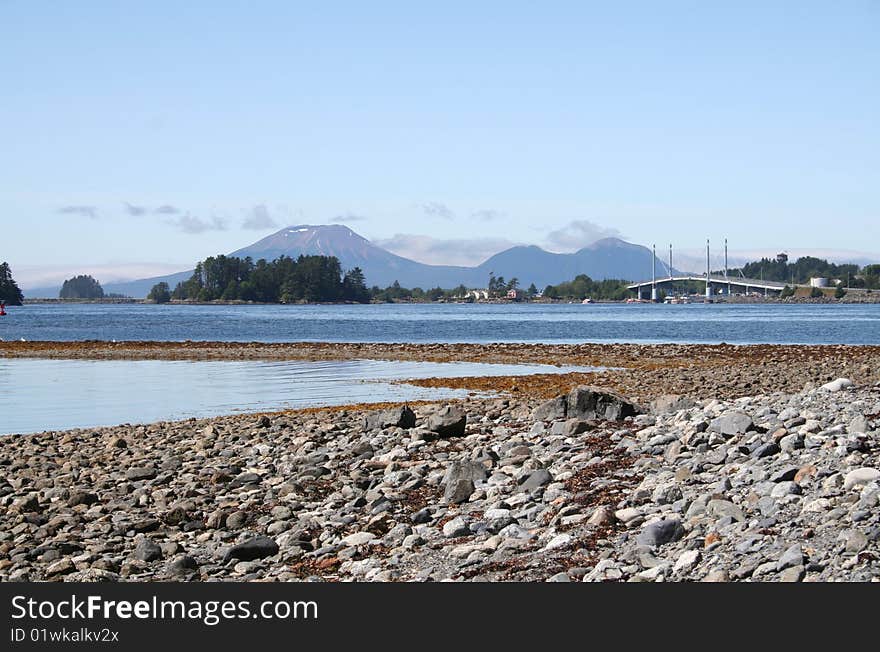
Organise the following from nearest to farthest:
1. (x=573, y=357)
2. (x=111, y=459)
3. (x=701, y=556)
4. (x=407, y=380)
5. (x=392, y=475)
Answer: (x=701, y=556) < (x=392, y=475) < (x=111, y=459) < (x=407, y=380) < (x=573, y=357)

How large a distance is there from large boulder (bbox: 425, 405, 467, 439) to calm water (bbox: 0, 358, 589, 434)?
9059 mm

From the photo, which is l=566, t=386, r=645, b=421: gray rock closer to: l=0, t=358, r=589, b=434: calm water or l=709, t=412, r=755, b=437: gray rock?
l=709, t=412, r=755, b=437: gray rock

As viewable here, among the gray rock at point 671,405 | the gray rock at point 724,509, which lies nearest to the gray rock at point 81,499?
the gray rock at point 724,509

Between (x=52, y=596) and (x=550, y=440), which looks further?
(x=550, y=440)

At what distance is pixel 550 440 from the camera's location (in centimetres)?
1520

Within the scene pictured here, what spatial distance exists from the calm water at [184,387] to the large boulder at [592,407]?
1039 cm

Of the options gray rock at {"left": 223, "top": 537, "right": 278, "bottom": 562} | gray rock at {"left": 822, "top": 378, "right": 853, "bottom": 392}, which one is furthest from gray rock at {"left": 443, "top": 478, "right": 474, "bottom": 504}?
gray rock at {"left": 822, "top": 378, "right": 853, "bottom": 392}

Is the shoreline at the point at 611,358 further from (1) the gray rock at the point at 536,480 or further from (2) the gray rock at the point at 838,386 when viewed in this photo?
(1) the gray rock at the point at 536,480

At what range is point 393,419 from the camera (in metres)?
17.9

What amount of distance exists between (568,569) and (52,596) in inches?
159

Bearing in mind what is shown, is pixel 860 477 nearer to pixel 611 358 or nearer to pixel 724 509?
pixel 724 509

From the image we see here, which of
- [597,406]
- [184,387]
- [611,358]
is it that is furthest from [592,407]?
[611,358]

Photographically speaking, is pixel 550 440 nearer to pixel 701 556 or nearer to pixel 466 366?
pixel 701 556

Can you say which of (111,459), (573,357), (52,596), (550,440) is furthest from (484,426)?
(573,357)
